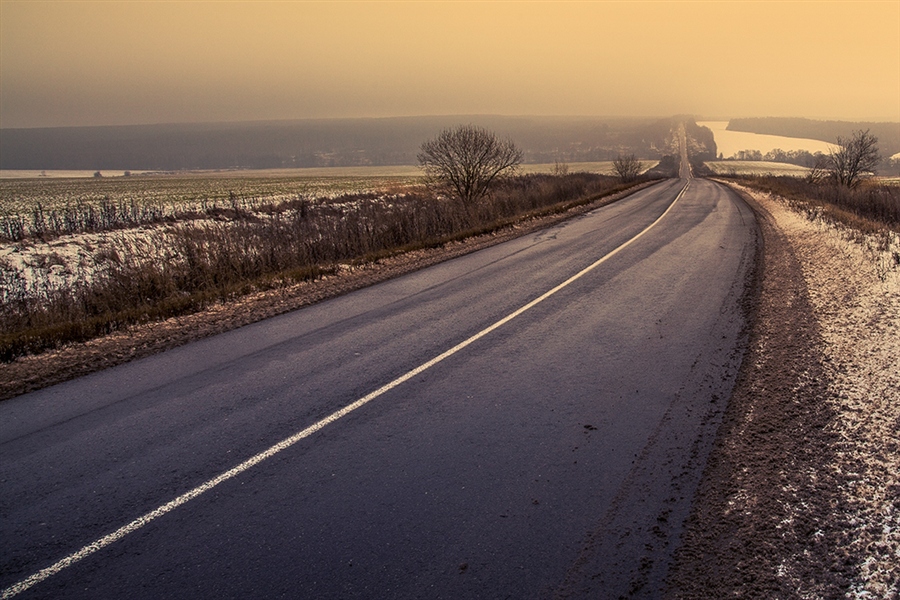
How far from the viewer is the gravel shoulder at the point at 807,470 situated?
312 centimetres

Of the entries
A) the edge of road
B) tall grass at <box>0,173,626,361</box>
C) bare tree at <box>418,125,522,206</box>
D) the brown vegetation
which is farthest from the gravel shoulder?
bare tree at <box>418,125,522,206</box>

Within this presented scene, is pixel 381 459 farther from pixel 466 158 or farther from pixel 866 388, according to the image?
pixel 466 158

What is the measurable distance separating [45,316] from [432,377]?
25.7 ft

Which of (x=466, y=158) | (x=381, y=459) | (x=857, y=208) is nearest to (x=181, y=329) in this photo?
(x=381, y=459)

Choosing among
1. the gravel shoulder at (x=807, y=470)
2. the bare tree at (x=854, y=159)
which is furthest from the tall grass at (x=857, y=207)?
the bare tree at (x=854, y=159)

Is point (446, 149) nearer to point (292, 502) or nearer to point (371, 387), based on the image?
point (371, 387)

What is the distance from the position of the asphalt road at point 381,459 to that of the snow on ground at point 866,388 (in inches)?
40.2

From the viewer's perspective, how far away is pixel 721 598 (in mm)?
2980

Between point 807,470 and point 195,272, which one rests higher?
point 195,272

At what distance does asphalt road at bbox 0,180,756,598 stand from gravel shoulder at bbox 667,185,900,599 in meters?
0.23

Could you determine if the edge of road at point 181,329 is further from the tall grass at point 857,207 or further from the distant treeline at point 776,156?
the distant treeline at point 776,156

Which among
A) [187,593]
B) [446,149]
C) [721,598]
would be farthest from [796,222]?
[187,593]

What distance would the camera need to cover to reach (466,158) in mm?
28172

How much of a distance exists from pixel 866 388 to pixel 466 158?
24439 millimetres
